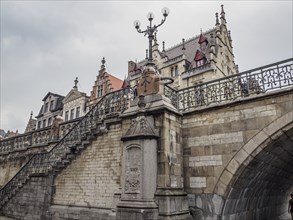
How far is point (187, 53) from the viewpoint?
2955cm

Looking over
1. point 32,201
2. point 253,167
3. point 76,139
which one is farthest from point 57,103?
point 253,167

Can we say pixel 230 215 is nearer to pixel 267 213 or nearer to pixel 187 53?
pixel 267 213

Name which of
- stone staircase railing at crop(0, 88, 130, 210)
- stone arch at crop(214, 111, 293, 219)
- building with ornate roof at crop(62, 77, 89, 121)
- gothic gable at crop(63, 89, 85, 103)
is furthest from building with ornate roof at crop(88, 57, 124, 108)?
stone arch at crop(214, 111, 293, 219)

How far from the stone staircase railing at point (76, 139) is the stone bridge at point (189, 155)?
3.6 inches

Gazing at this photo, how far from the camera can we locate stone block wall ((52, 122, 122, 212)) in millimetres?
9469

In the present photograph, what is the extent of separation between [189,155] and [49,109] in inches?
1210

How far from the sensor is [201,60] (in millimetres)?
25797

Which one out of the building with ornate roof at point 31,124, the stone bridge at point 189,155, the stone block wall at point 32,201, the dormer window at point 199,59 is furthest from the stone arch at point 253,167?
the building with ornate roof at point 31,124

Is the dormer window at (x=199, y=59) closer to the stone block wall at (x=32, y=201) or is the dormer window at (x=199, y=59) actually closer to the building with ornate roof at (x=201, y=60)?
the building with ornate roof at (x=201, y=60)

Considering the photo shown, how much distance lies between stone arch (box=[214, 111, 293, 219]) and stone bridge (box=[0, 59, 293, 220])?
3 centimetres

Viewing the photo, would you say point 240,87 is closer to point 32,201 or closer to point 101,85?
point 32,201

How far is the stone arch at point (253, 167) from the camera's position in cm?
720

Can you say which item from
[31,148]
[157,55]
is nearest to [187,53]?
[157,55]

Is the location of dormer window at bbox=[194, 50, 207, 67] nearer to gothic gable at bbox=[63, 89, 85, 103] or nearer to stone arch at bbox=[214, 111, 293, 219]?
gothic gable at bbox=[63, 89, 85, 103]
